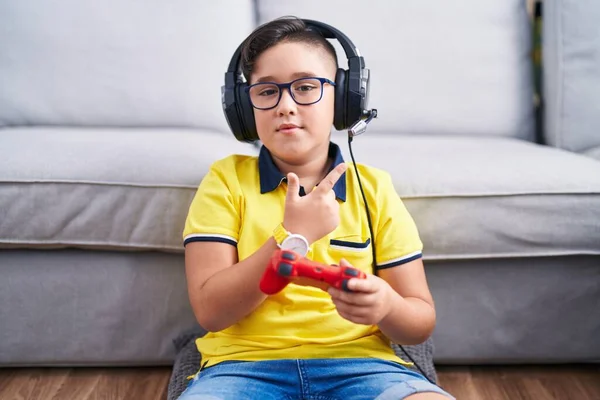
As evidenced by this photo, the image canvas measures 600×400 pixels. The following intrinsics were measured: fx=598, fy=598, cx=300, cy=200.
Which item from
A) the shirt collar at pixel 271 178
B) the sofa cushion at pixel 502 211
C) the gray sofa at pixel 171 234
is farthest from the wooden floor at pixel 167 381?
the shirt collar at pixel 271 178

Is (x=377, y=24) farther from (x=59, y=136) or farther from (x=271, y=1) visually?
(x=59, y=136)

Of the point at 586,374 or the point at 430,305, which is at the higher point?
the point at 430,305

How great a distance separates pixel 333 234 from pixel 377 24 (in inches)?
35.8

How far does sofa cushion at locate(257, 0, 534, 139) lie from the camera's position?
1654 mm

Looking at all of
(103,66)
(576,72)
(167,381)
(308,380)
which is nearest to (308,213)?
(308,380)

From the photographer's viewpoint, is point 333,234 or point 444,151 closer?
point 333,234

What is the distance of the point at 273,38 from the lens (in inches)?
37.7

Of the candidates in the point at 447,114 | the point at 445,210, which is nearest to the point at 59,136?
the point at 445,210

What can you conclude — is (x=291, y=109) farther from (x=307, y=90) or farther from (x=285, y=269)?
(x=285, y=269)

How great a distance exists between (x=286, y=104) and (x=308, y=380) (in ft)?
1.34

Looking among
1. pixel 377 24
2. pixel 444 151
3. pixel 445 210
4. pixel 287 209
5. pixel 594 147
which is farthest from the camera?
pixel 377 24

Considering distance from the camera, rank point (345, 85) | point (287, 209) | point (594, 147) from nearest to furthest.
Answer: point (287, 209), point (345, 85), point (594, 147)

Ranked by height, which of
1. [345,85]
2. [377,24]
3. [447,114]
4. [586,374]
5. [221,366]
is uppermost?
[377,24]

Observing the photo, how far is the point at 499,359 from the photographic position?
1256 millimetres
